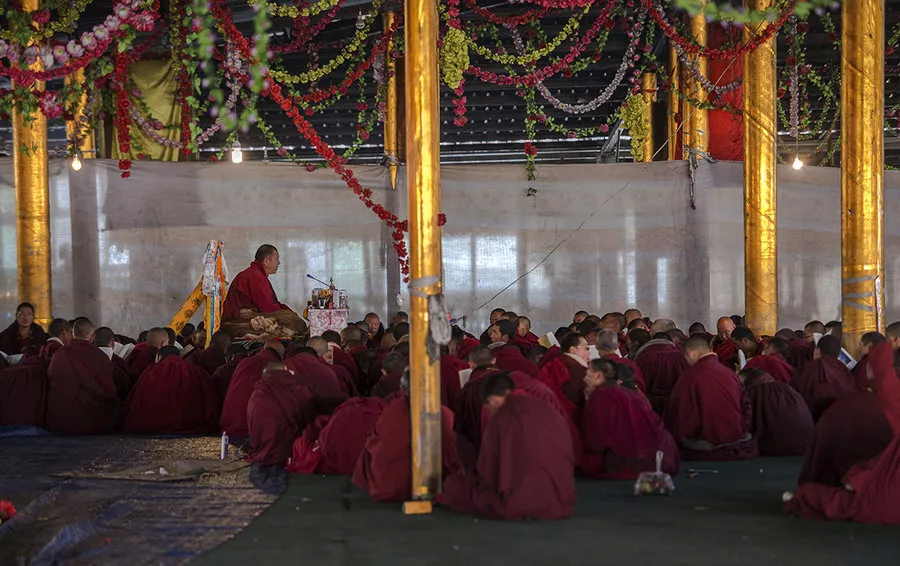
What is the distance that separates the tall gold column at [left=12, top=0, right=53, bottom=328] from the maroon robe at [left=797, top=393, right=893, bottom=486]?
34.9 feet

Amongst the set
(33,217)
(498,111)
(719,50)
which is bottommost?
(33,217)

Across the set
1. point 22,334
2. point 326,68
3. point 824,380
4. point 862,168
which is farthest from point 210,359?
point 862,168

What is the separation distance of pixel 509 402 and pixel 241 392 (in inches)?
180

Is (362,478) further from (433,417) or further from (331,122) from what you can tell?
(331,122)

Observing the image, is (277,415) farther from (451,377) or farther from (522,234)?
(522,234)

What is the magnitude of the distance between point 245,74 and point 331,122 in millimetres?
9488

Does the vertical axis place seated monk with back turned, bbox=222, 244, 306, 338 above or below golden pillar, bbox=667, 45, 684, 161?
below

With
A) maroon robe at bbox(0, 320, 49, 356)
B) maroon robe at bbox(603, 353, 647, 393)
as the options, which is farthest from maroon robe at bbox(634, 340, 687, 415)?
maroon robe at bbox(0, 320, 49, 356)

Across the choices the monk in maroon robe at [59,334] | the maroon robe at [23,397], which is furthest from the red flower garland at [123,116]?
the maroon robe at [23,397]

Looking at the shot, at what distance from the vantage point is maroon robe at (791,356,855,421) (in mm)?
9859

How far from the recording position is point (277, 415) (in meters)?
9.28

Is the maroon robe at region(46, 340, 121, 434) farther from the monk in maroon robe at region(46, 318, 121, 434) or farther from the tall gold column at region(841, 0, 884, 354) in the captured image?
the tall gold column at region(841, 0, 884, 354)

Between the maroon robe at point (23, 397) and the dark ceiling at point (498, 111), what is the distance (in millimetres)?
6603

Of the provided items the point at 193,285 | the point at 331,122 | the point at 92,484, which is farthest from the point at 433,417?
the point at 331,122
